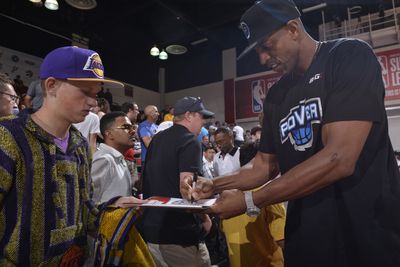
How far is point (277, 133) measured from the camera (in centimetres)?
172

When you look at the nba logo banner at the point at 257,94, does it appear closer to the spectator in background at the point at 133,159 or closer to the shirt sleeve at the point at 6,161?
the spectator in background at the point at 133,159

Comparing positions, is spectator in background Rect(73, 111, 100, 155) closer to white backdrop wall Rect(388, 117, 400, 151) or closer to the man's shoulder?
the man's shoulder

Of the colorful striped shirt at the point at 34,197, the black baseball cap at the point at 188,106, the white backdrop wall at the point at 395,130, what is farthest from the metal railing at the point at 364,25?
the colorful striped shirt at the point at 34,197

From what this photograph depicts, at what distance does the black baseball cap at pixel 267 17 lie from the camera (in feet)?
5.16

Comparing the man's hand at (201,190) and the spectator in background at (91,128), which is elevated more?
the spectator in background at (91,128)

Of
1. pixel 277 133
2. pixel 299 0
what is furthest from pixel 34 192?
pixel 299 0

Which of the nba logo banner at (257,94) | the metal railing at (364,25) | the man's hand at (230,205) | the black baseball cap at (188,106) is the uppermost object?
the metal railing at (364,25)

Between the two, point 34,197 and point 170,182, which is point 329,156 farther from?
point 170,182

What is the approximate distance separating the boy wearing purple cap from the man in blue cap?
680mm

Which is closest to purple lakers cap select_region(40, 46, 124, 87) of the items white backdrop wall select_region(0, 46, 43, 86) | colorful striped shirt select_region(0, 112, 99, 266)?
colorful striped shirt select_region(0, 112, 99, 266)

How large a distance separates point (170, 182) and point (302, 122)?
1.62m

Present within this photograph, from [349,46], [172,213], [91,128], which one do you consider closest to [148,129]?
[91,128]

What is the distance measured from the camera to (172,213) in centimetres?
273

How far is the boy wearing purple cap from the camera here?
1.27 meters
